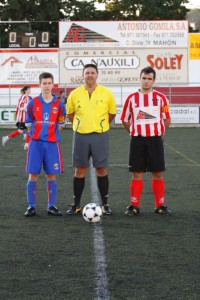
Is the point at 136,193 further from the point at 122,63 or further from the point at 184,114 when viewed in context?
the point at 122,63

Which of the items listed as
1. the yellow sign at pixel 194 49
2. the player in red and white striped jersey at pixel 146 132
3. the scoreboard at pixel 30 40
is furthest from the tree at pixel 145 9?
the player in red and white striped jersey at pixel 146 132

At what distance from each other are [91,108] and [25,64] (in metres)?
34.8

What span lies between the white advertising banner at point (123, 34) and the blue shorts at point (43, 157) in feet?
103

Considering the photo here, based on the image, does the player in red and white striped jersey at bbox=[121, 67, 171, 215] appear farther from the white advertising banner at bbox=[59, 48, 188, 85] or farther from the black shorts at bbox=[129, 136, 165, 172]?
the white advertising banner at bbox=[59, 48, 188, 85]

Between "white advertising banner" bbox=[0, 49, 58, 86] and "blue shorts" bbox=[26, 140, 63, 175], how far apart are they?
3402 cm

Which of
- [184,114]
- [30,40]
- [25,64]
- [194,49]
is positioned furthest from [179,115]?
[25,64]

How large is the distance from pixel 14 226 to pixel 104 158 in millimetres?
1423

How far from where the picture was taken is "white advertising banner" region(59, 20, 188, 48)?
3959 cm

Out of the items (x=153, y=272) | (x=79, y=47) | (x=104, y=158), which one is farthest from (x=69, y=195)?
(x=79, y=47)

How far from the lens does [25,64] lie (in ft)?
140

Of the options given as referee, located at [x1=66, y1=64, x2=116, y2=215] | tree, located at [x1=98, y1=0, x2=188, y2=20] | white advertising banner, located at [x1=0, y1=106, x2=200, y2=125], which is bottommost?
white advertising banner, located at [x1=0, y1=106, x2=200, y2=125]

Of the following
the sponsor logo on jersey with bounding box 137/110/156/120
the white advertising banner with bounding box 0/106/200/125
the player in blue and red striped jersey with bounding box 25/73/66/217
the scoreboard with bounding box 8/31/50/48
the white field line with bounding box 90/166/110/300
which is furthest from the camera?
the scoreboard with bounding box 8/31/50/48

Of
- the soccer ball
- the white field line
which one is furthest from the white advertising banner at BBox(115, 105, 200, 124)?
the white field line

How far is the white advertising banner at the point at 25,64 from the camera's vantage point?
42.4 meters
